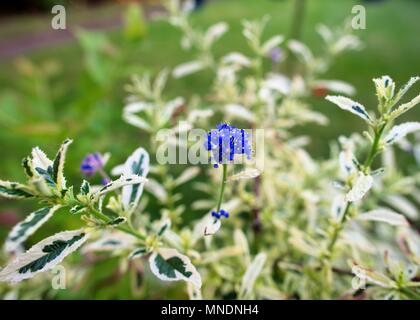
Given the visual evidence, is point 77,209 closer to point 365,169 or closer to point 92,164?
point 92,164

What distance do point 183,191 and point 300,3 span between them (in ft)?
3.44

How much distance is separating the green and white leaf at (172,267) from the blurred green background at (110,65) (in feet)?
1.46

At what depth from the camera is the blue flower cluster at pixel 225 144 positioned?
2.61 ft

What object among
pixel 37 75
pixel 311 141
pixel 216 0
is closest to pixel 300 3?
pixel 311 141

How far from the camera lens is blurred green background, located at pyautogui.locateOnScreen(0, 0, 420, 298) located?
74.8 inches

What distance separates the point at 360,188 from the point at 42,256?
0.52m

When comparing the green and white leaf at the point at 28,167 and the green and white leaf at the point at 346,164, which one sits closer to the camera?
the green and white leaf at the point at 28,167

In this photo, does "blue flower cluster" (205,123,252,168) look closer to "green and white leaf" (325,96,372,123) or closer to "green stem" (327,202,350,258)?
"green and white leaf" (325,96,372,123)

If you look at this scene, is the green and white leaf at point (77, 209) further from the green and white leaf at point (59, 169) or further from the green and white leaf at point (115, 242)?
the green and white leaf at point (115, 242)

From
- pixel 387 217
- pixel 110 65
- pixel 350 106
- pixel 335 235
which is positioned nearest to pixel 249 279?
pixel 335 235

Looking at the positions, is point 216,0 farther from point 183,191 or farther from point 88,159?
point 88,159

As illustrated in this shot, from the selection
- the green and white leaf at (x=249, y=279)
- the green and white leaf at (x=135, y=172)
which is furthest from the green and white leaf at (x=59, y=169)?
the green and white leaf at (x=249, y=279)

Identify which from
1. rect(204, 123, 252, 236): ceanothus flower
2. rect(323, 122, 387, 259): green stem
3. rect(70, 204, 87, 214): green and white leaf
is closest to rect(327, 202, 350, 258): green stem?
rect(323, 122, 387, 259): green stem

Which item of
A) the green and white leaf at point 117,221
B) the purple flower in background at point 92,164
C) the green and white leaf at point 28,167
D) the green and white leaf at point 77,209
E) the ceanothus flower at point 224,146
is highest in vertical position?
the purple flower in background at point 92,164
